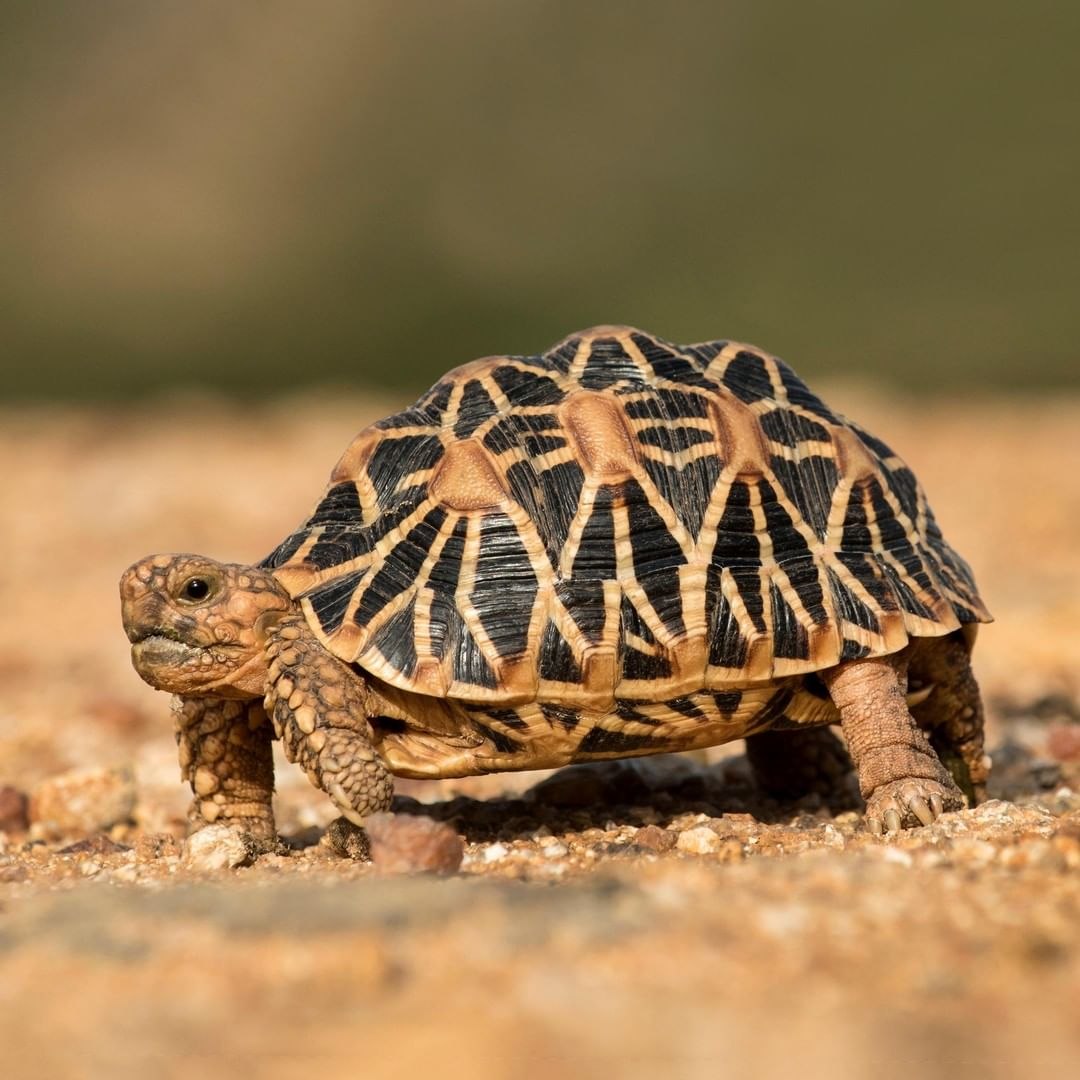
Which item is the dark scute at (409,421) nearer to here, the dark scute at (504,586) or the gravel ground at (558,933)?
the dark scute at (504,586)

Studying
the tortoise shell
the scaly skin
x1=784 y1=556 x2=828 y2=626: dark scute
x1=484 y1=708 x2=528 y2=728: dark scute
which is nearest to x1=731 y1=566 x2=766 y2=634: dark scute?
the tortoise shell

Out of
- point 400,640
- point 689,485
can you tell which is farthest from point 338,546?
point 689,485

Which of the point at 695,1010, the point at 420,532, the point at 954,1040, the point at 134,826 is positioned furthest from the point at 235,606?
the point at 954,1040

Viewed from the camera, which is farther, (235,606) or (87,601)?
(87,601)

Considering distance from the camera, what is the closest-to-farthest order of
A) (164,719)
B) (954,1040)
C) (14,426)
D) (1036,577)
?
(954,1040) < (164,719) < (1036,577) < (14,426)

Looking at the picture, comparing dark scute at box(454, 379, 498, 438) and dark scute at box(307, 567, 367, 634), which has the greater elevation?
dark scute at box(454, 379, 498, 438)

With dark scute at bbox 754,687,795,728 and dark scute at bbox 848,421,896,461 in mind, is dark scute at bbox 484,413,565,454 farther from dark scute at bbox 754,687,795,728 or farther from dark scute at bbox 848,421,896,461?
dark scute at bbox 848,421,896,461

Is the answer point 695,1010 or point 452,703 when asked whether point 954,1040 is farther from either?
point 452,703
